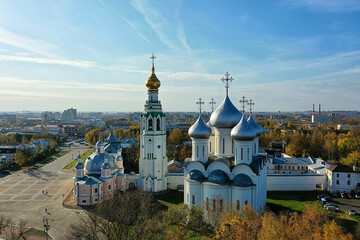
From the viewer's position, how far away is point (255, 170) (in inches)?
804

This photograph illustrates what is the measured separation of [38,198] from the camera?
26.8 m

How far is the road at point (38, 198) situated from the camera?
21.4 meters

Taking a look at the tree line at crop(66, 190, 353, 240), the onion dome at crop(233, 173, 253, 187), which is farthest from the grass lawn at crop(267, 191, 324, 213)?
the tree line at crop(66, 190, 353, 240)

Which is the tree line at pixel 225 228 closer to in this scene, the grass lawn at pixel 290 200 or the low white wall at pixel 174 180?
the grass lawn at pixel 290 200

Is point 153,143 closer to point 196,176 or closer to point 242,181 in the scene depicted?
point 196,176

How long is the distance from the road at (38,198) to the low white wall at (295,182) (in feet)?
65.1

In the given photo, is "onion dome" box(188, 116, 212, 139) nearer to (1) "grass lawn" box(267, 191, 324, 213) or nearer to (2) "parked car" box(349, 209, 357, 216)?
(1) "grass lawn" box(267, 191, 324, 213)

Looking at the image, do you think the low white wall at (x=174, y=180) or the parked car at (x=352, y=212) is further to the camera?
the low white wall at (x=174, y=180)

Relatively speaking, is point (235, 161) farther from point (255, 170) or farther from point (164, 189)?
point (164, 189)

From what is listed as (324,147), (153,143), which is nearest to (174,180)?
(153,143)

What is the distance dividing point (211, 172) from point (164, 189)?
31.9ft

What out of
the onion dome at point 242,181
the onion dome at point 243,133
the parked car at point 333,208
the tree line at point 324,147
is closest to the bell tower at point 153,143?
the onion dome at point 243,133

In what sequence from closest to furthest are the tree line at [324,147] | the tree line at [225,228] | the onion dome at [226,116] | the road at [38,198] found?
1. the tree line at [225,228]
2. the road at [38,198]
3. the onion dome at [226,116]
4. the tree line at [324,147]

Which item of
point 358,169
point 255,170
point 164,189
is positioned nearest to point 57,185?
point 164,189
